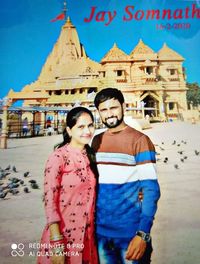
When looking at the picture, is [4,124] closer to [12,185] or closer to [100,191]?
[12,185]

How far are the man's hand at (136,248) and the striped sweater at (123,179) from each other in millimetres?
57

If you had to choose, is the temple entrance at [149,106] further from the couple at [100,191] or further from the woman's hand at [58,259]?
the woman's hand at [58,259]

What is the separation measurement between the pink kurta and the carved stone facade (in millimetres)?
809

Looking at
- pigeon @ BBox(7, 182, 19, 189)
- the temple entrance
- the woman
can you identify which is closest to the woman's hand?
the woman

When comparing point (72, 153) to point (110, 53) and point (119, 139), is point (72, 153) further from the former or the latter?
point (110, 53)

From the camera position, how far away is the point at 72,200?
0.94 m

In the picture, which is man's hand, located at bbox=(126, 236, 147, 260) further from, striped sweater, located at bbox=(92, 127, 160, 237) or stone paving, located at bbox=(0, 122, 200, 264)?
stone paving, located at bbox=(0, 122, 200, 264)

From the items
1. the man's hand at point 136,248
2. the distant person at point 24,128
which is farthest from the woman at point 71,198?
the distant person at point 24,128

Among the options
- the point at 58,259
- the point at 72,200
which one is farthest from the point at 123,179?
the point at 58,259

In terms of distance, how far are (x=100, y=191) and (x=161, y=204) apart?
618 millimetres

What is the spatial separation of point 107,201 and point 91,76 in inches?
51.5

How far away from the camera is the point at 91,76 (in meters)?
2.05

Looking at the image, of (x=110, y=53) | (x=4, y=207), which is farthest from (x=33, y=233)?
(x=110, y=53)

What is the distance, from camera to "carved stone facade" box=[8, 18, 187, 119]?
1900 mm
